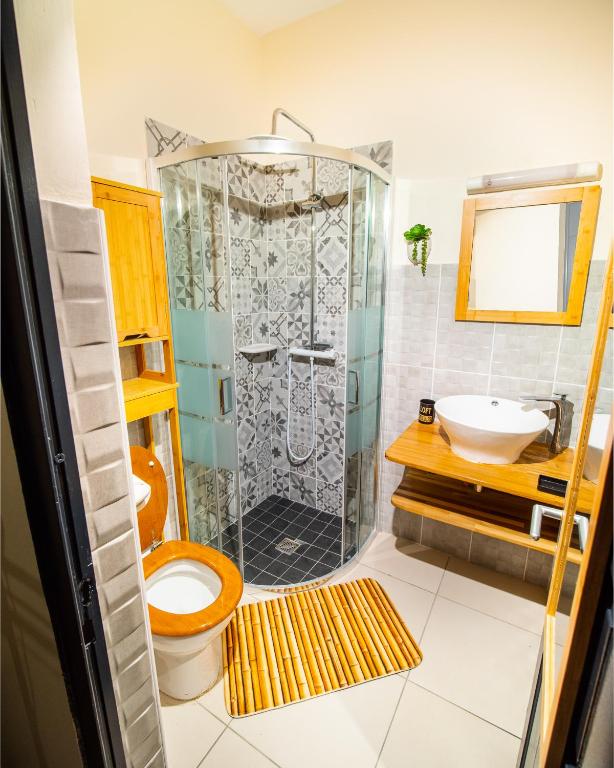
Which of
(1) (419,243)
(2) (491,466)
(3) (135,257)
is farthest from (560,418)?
(3) (135,257)

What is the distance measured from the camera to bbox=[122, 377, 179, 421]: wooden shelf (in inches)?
62.7

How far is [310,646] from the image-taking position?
5.61ft

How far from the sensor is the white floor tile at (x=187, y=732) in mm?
1314

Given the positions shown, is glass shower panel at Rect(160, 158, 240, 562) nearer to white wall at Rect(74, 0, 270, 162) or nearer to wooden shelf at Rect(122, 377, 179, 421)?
wooden shelf at Rect(122, 377, 179, 421)

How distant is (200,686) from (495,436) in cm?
155

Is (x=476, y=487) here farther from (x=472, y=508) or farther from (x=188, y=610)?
(x=188, y=610)

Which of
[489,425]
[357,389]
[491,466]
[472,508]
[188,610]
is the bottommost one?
[188,610]

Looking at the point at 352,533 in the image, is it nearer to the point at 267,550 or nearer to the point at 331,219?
the point at 267,550

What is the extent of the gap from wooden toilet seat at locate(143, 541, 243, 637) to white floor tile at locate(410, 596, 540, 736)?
2.79 ft

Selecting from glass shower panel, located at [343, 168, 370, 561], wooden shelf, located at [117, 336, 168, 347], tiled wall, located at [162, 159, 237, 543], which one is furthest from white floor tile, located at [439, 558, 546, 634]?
wooden shelf, located at [117, 336, 168, 347]

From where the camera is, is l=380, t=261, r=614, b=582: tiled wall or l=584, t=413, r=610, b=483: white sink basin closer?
l=584, t=413, r=610, b=483: white sink basin

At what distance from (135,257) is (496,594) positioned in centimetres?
237

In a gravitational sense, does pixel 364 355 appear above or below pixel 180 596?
above

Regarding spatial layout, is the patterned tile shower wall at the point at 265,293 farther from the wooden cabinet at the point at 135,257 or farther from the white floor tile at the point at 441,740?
the white floor tile at the point at 441,740
